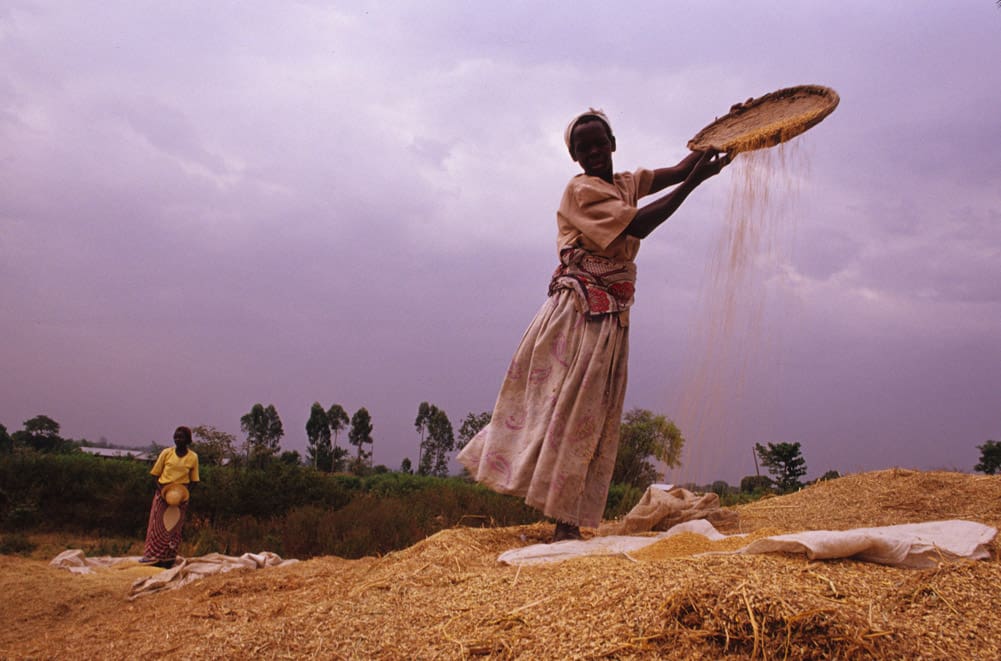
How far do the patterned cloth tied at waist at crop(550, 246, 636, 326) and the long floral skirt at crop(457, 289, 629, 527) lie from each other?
59 mm

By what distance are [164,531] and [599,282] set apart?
6039mm

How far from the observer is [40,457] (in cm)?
1182

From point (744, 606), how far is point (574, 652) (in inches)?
16.3

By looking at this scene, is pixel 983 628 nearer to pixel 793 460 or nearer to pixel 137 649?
pixel 137 649

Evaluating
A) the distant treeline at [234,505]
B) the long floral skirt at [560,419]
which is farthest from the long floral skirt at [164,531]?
the long floral skirt at [560,419]

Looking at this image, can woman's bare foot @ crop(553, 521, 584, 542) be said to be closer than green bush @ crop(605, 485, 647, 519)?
Yes

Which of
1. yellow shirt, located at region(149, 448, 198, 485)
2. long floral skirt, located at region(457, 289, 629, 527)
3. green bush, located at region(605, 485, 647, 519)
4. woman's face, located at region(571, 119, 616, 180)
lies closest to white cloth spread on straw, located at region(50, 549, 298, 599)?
yellow shirt, located at region(149, 448, 198, 485)

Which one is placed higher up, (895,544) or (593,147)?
(593,147)

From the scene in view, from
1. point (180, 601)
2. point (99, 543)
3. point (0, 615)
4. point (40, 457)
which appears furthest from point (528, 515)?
point (40, 457)

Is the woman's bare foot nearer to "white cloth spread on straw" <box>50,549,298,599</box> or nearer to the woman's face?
the woman's face

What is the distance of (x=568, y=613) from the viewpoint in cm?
178

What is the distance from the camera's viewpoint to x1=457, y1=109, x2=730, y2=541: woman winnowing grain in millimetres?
3369

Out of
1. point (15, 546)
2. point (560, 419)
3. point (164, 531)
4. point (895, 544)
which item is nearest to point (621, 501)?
point (560, 419)

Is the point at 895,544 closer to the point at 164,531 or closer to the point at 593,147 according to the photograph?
the point at 593,147
